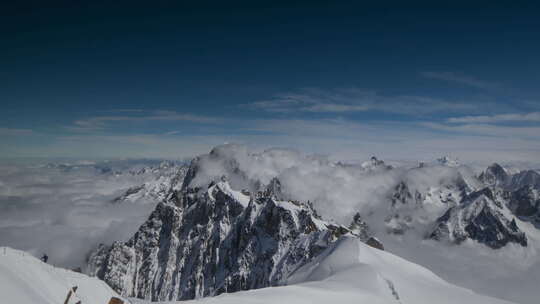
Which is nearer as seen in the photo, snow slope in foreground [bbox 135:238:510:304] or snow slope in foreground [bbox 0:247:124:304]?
snow slope in foreground [bbox 0:247:124:304]

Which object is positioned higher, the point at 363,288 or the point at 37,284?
the point at 37,284

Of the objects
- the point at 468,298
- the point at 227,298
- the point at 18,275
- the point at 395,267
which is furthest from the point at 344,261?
the point at 18,275

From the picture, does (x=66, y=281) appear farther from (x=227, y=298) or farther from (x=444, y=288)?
(x=444, y=288)

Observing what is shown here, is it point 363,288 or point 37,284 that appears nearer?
point 37,284

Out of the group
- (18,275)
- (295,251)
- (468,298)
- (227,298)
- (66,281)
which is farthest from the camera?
(295,251)

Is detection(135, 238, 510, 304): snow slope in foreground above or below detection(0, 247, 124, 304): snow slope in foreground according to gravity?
below
